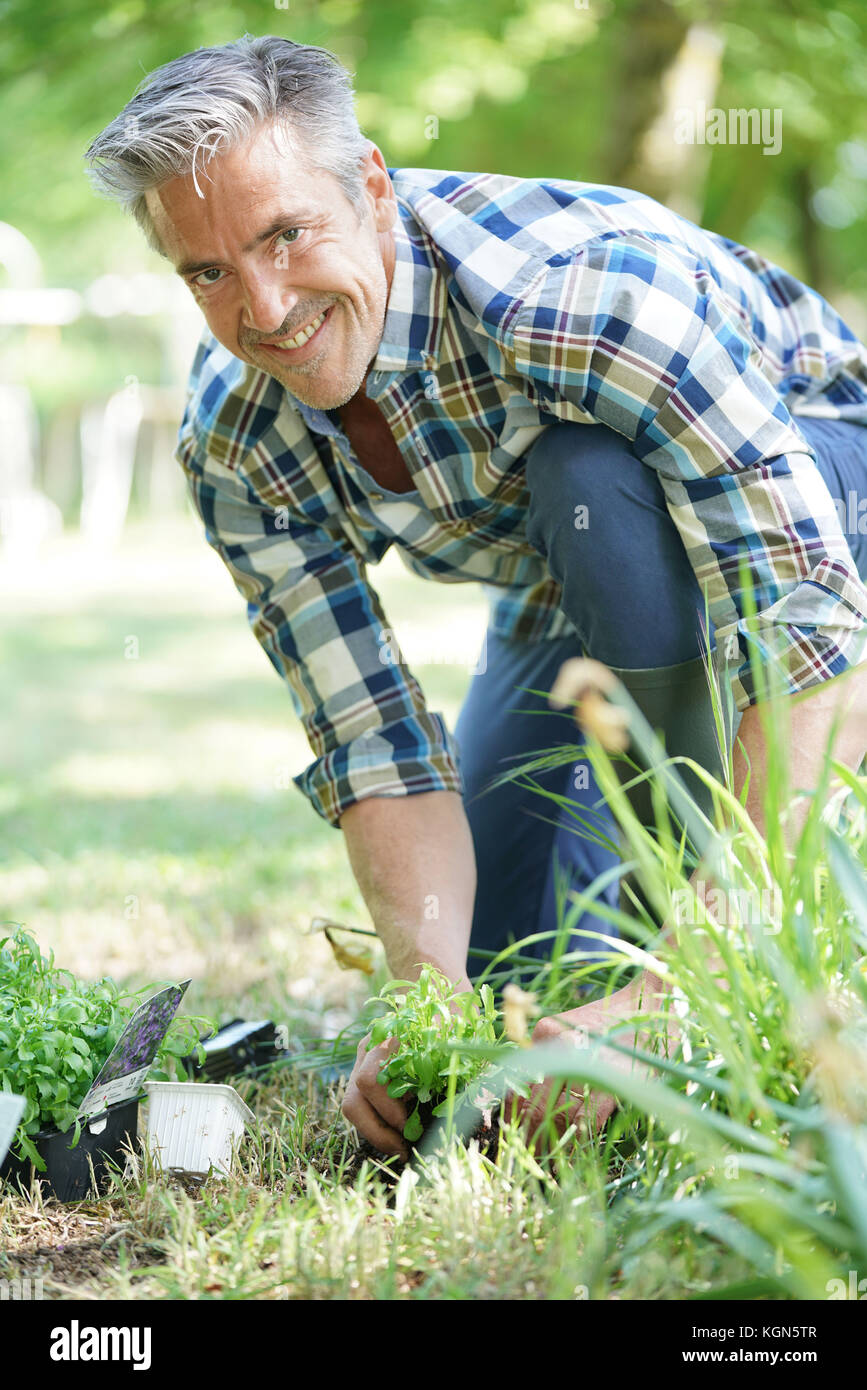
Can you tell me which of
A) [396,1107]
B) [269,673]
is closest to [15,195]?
[269,673]

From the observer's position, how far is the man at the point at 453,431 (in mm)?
1677

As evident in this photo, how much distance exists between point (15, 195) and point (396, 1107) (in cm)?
756

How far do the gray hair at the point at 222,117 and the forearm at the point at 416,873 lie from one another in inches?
35.3

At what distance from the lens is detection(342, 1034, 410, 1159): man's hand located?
1514 millimetres

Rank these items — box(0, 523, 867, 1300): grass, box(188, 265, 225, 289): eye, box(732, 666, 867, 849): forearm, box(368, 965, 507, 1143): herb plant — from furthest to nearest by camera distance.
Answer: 1. box(188, 265, 225, 289): eye
2. box(732, 666, 867, 849): forearm
3. box(368, 965, 507, 1143): herb plant
4. box(0, 523, 867, 1300): grass

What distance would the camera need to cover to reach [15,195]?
25.5 ft

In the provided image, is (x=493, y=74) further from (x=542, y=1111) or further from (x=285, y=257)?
(x=542, y=1111)

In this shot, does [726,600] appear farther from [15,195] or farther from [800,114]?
[15,195]

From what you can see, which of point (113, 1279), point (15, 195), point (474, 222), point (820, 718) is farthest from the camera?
point (15, 195)

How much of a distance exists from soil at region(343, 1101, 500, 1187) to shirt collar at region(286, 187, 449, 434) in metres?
1.04

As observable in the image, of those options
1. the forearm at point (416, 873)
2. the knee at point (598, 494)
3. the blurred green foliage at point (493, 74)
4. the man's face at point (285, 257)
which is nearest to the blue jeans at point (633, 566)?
the knee at point (598, 494)

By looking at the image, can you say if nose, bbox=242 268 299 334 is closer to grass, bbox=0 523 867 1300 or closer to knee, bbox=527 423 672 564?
knee, bbox=527 423 672 564

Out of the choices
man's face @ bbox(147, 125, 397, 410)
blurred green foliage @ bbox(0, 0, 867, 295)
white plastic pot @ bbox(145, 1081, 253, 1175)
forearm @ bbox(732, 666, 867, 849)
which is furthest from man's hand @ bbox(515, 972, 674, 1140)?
blurred green foliage @ bbox(0, 0, 867, 295)

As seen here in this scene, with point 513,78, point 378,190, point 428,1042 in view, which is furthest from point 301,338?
point 513,78
